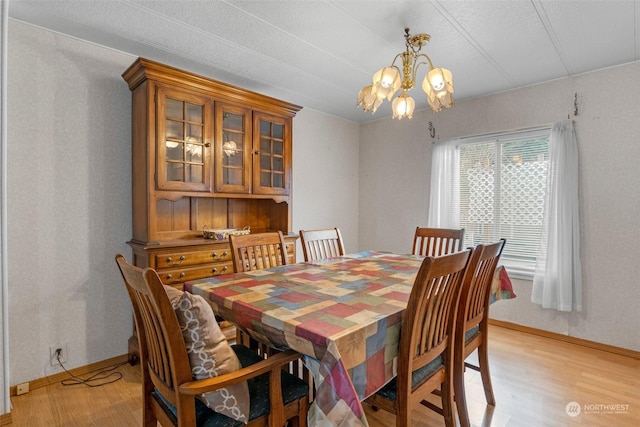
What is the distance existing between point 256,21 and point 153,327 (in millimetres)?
1868

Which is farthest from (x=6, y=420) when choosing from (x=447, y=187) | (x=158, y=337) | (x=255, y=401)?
(x=447, y=187)

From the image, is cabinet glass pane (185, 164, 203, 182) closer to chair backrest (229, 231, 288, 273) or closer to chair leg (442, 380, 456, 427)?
chair backrest (229, 231, 288, 273)

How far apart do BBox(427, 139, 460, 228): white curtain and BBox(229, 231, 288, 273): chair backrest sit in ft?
6.81

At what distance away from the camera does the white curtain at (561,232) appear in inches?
112

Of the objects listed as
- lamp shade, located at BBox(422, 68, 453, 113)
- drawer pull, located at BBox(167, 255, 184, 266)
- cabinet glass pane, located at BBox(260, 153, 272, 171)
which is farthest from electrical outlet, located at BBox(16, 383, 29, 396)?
lamp shade, located at BBox(422, 68, 453, 113)

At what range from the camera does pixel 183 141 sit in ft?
8.23

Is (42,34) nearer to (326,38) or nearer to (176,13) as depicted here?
(176,13)

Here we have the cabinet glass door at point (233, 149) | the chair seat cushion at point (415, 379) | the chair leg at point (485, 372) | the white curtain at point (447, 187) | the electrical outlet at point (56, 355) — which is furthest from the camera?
the white curtain at point (447, 187)

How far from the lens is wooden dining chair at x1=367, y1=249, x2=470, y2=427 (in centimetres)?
122

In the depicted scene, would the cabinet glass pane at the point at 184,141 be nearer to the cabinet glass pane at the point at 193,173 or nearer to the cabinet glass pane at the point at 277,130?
the cabinet glass pane at the point at 193,173

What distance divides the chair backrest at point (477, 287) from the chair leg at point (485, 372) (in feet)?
0.62

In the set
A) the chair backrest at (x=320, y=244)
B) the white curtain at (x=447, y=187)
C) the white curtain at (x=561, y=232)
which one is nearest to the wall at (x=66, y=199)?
the chair backrest at (x=320, y=244)

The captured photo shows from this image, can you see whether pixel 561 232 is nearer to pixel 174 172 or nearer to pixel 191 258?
pixel 191 258

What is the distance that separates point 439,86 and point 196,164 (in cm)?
183
